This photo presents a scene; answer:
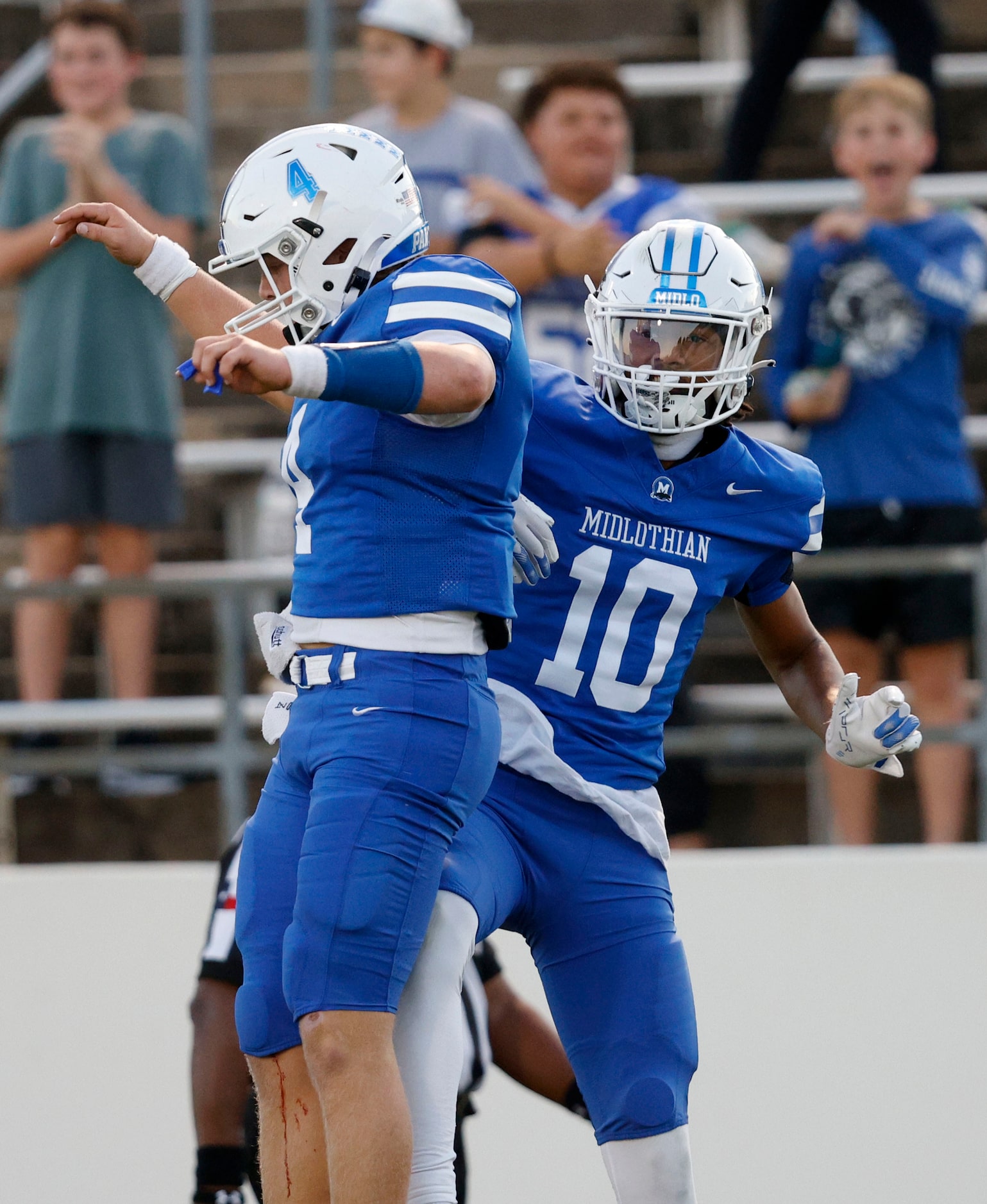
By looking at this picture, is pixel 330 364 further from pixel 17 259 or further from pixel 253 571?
pixel 17 259

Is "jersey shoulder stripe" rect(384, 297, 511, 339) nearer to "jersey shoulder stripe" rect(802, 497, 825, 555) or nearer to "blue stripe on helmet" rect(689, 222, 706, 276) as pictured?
"blue stripe on helmet" rect(689, 222, 706, 276)

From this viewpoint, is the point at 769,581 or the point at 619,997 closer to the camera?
the point at 619,997

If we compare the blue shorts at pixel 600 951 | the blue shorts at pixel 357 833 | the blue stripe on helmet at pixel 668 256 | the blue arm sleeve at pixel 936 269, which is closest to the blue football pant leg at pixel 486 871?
the blue shorts at pixel 600 951

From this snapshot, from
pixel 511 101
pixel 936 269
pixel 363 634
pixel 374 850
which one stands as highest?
pixel 511 101

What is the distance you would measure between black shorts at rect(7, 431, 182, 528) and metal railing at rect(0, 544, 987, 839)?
0.28 meters

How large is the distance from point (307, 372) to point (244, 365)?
7 centimetres

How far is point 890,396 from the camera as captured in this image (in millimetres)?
4504

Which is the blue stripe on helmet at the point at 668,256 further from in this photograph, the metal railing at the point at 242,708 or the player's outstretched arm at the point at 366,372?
the metal railing at the point at 242,708

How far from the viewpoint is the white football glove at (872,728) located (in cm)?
269

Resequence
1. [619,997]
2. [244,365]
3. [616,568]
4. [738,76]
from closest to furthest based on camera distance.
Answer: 1. [244,365]
2. [619,997]
3. [616,568]
4. [738,76]

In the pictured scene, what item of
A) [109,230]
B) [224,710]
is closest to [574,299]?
[224,710]

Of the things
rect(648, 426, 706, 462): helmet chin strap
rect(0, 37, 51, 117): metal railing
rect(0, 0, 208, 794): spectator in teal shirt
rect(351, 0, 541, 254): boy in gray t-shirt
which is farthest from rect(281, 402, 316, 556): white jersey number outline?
rect(0, 37, 51, 117): metal railing

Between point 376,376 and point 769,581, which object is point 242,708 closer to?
point 769,581

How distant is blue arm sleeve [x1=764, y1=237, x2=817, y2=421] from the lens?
4570mm
